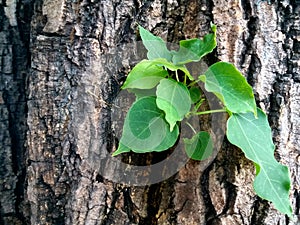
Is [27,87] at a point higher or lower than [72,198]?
higher

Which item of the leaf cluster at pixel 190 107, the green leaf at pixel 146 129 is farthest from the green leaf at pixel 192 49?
the green leaf at pixel 146 129

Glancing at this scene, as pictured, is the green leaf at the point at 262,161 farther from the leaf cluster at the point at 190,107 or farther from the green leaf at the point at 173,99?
the green leaf at the point at 173,99

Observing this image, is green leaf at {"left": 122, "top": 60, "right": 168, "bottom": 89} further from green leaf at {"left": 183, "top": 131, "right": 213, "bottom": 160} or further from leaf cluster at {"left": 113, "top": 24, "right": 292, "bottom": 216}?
green leaf at {"left": 183, "top": 131, "right": 213, "bottom": 160}

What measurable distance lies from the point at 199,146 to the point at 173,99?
17 centimetres

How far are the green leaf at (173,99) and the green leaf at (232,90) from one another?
60 millimetres

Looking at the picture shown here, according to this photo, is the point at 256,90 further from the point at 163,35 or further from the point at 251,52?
the point at 163,35

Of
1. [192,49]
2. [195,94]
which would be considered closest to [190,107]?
[195,94]

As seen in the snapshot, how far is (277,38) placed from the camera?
994 millimetres

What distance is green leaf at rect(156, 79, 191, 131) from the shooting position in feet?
2.74

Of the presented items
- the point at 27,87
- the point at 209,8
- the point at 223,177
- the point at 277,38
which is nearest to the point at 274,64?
the point at 277,38

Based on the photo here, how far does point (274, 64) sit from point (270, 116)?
0.14 m

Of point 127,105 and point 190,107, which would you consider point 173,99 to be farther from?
point 127,105

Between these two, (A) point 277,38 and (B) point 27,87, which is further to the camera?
(B) point 27,87

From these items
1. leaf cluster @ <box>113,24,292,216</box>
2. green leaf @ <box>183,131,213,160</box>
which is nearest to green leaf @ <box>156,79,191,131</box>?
leaf cluster @ <box>113,24,292,216</box>
